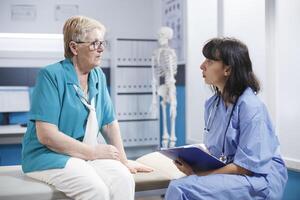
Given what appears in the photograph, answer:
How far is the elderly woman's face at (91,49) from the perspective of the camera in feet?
6.10

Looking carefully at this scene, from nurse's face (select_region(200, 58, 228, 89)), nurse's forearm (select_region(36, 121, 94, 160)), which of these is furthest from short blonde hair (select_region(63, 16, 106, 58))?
nurse's face (select_region(200, 58, 228, 89))

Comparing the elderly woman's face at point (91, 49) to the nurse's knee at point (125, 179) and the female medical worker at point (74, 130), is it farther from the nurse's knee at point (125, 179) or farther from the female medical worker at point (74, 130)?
the nurse's knee at point (125, 179)

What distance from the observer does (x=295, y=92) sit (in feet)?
7.47

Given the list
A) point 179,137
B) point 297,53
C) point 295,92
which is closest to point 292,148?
point 295,92

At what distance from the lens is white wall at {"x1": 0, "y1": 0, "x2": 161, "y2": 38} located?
396 centimetres

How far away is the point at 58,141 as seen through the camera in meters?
1.72

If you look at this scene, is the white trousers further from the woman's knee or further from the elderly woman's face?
the elderly woman's face

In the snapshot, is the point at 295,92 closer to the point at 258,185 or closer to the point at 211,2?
the point at 258,185

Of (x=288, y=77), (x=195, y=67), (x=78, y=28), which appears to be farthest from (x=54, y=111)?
(x=195, y=67)

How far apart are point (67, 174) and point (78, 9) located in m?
2.79

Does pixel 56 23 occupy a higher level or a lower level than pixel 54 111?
higher

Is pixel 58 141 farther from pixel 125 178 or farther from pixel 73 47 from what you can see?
pixel 73 47

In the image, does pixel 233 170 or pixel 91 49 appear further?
pixel 91 49

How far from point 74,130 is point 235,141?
716mm
